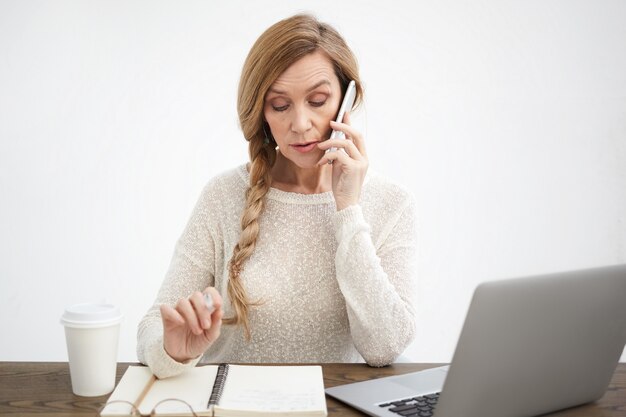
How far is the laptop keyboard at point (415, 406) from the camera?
42.4 inches

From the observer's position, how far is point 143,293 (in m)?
3.22

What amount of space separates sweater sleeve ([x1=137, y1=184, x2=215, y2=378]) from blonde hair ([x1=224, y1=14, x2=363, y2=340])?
0.26 feet

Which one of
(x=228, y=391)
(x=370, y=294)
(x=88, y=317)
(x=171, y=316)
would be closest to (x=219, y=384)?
(x=228, y=391)

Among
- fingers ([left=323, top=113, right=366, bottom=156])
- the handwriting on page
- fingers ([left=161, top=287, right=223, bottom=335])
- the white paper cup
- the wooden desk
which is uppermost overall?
fingers ([left=323, top=113, right=366, bottom=156])

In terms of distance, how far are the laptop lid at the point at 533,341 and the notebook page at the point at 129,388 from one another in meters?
0.50

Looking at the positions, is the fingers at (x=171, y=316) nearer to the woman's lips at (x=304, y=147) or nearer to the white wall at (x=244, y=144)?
the woman's lips at (x=304, y=147)

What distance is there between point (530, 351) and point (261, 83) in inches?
36.4

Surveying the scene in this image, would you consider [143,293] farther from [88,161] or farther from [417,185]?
[417,185]

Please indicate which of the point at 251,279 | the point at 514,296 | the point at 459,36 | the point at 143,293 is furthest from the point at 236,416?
the point at 459,36

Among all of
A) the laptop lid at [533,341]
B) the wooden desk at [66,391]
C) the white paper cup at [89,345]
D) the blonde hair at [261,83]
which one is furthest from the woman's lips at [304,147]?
the laptop lid at [533,341]

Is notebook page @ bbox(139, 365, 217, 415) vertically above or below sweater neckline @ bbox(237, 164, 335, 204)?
below

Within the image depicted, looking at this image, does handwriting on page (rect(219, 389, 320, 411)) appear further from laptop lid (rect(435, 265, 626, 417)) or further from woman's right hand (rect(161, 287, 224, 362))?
laptop lid (rect(435, 265, 626, 417))

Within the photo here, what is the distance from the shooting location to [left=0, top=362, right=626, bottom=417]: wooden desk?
1099 millimetres

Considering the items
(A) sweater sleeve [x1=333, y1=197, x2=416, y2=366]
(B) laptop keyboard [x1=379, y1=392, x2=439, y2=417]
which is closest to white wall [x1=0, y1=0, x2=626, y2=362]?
(A) sweater sleeve [x1=333, y1=197, x2=416, y2=366]
